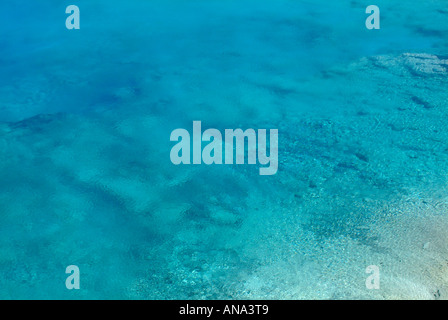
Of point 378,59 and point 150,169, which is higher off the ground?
point 378,59

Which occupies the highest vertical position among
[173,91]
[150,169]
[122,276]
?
[173,91]

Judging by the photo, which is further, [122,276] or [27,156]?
[27,156]

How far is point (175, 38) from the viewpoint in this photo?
6.52 metres

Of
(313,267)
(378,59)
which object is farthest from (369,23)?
(313,267)

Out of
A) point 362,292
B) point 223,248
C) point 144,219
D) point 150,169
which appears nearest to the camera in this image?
point 362,292

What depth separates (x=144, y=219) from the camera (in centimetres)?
360

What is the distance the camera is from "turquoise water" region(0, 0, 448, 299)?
310cm

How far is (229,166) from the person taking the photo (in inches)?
161

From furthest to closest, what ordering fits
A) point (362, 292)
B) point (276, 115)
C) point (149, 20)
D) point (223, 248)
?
point (149, 20) → point (276, 115) → point (223, 248) → point (362, 292)

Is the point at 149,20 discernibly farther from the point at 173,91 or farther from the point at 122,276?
the point at 122,276

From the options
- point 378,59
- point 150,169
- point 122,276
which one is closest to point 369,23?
point 378,59

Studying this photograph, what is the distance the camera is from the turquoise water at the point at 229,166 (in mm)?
3100

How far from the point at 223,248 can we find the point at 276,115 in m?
1.94

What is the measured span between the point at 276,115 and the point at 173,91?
1.29 meters
